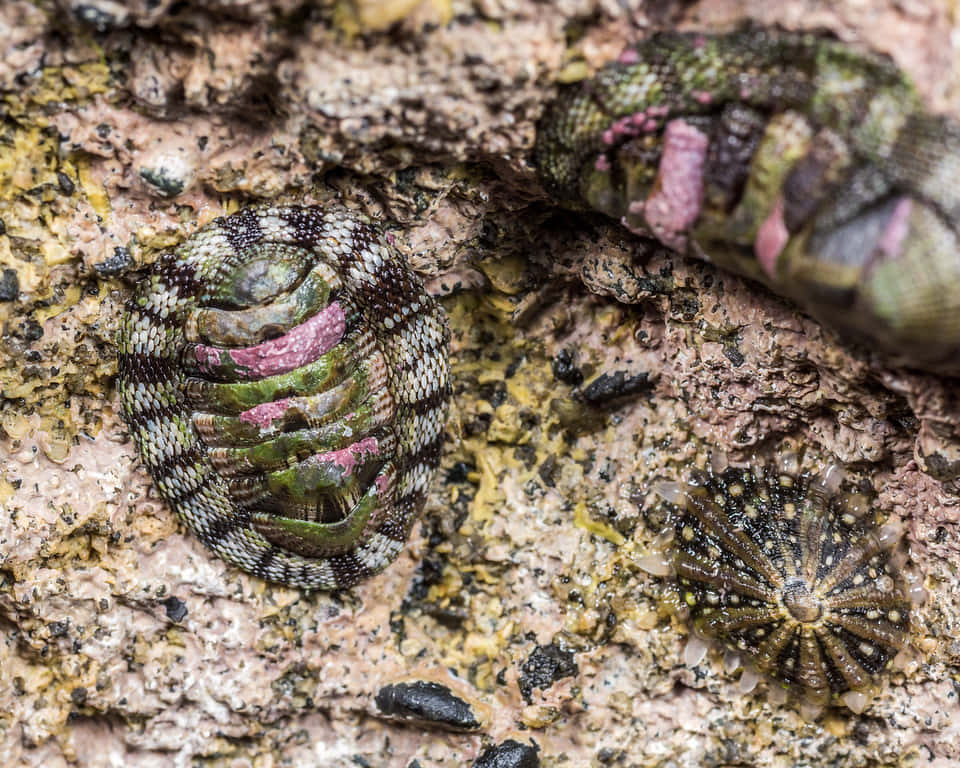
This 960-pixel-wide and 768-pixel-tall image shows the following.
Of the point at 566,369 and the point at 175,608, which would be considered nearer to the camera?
the point at 175,608

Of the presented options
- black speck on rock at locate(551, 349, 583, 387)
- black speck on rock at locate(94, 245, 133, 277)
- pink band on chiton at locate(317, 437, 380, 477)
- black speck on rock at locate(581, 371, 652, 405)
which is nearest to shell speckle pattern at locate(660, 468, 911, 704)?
black speck on rock at locate(581, 371, 652, 405)

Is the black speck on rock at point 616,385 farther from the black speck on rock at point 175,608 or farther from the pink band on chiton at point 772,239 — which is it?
the black speck on rock at point 175,608

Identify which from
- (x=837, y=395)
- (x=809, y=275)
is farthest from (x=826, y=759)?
(x=809, y=275)

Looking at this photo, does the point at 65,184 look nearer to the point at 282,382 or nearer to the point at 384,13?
the point at 282,382

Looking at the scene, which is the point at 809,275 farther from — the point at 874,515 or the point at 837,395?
Result: the point at 874,515

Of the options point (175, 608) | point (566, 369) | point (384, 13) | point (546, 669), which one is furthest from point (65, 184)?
point (546, 669)
